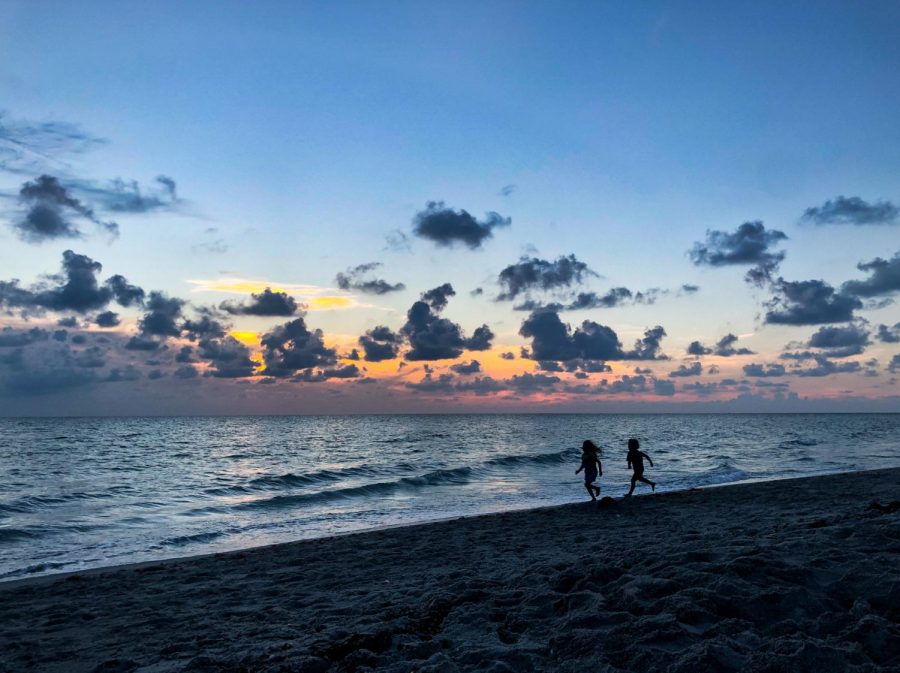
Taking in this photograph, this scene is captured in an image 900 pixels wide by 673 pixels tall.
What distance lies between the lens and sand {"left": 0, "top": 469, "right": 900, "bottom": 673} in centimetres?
558

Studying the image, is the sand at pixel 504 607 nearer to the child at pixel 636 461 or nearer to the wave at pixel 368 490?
the child at pixel 636 461

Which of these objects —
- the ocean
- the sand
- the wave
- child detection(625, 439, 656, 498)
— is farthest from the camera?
the wave

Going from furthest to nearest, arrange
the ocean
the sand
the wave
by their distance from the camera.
Answer: the wave
the ocean
the sand

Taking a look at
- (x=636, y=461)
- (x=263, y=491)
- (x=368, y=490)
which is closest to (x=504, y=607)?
(x=636, y=461)

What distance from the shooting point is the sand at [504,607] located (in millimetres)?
5578

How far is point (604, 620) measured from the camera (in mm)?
6301

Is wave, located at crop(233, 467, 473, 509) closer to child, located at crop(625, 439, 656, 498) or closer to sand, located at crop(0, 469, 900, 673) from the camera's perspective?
sand, located at crop(0, 469, 900, 673)

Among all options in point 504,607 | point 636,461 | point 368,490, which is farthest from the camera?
point 368,490

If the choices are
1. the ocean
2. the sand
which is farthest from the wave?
the sand

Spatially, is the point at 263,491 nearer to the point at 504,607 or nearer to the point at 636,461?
the point at 636,461

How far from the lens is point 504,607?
7.31 m

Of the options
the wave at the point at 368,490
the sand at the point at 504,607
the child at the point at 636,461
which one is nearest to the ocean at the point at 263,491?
the wave at the point at 368,490

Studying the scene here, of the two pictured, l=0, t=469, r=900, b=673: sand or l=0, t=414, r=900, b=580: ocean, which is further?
l=0, t=414, r=900, b=580: ocean

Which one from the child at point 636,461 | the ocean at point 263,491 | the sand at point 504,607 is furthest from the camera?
the child at point 636,461
